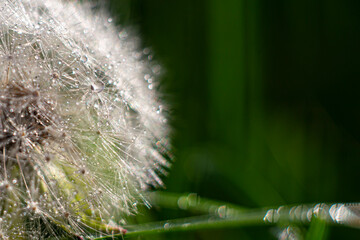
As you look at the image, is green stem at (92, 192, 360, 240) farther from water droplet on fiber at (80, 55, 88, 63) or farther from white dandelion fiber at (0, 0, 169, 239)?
water droplet on fiber at (80, 55, 88, 63)

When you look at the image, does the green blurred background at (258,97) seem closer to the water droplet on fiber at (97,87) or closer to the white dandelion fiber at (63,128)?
the white dandelion fiber at (63,128)

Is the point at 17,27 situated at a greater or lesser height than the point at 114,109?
greater

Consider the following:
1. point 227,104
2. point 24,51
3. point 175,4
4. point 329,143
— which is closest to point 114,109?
point 24,51

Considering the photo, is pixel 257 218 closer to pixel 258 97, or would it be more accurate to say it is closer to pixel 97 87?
pixel 97 87

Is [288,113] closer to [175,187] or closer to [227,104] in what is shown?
[227,104]

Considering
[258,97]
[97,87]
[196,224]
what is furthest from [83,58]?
[258,97]

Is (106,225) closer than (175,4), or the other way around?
(106,225)

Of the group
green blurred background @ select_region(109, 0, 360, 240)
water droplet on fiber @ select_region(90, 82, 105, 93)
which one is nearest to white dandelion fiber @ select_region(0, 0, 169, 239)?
water droplet on fiber @ select_region(90, 82, 105, 93)
